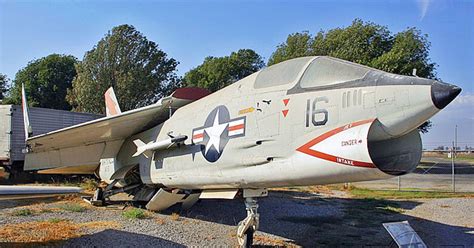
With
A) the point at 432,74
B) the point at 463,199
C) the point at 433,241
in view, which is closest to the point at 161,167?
the point at 433,241

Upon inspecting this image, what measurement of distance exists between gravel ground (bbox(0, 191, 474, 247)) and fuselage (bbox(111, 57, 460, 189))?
139 cm

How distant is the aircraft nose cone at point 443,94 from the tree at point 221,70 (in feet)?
140

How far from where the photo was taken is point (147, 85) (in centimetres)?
3756

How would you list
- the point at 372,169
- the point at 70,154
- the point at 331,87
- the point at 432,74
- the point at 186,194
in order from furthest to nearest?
the point at 432,74 → the point at 70,154 → the point at 186,194 → the point at 331,87 → the point at 372,169

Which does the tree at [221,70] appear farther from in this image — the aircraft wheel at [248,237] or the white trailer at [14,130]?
the aircraft wheel at [248,237]

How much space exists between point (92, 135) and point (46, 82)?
132 ft

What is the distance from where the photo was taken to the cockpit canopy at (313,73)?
19.4 ft

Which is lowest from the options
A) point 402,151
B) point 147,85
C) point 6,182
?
point 6,182

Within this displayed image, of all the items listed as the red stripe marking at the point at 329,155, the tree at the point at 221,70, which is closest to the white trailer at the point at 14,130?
the red stripe marking at the point at 329,155

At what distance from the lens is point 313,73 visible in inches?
250

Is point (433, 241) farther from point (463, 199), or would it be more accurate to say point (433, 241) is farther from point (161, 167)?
point (463, 199)

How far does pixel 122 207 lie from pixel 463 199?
44.0ft

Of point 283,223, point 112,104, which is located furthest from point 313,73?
point 112,104

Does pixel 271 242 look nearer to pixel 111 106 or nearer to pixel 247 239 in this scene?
pixel 247 239
